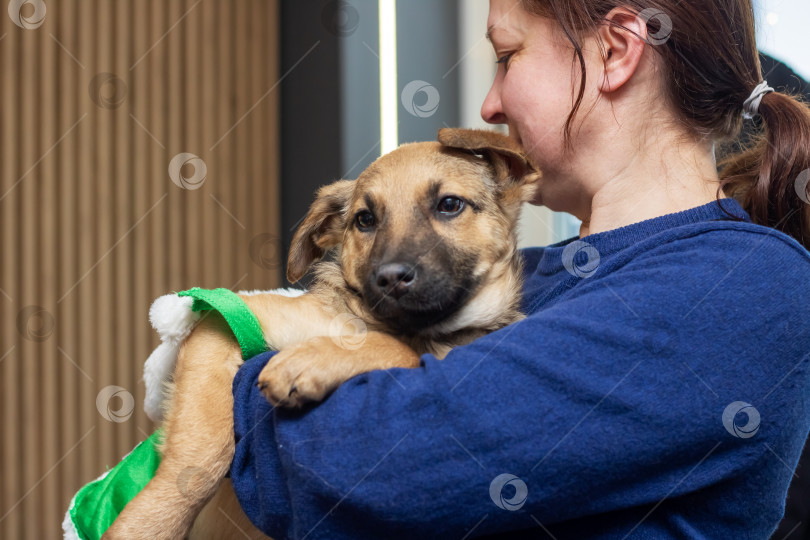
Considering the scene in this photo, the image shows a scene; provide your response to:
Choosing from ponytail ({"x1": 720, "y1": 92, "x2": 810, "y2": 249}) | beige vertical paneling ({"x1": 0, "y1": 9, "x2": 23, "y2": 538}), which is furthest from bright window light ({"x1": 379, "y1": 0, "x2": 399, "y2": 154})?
ponytail ({"x1": 720, "y1": 92, "x2": 810, "y2": 249})

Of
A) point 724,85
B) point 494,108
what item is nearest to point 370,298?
point 494,108

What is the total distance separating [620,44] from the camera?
1393 millimetres

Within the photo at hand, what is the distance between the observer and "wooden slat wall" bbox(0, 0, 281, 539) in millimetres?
3051

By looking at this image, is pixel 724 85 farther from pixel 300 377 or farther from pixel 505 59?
pixel 300 377

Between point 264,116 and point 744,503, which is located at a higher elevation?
point 264,116

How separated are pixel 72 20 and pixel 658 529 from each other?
3.24 metres

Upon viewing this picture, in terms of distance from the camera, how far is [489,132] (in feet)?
5.24

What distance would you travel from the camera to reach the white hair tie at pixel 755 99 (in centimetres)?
140

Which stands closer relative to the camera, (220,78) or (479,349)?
(479,349)

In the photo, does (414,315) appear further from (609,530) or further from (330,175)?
(330,175)

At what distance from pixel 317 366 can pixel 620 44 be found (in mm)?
875

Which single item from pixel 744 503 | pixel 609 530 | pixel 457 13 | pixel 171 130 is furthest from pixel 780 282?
pixel 171 130

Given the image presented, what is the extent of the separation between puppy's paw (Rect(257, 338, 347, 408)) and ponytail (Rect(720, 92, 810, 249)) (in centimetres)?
90

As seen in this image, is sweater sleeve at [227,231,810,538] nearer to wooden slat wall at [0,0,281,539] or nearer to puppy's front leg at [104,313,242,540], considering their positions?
puppy's front leg at [104,313,242,540]
